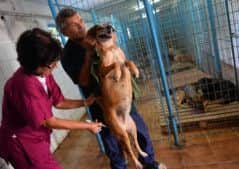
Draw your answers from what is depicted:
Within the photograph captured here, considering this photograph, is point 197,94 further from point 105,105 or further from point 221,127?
point 105,105

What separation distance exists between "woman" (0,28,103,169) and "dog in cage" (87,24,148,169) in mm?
272

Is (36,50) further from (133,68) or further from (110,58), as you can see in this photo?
(133,68)

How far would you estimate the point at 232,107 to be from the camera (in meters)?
2.86

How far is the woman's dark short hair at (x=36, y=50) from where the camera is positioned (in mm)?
1211

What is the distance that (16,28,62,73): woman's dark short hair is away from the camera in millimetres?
1211

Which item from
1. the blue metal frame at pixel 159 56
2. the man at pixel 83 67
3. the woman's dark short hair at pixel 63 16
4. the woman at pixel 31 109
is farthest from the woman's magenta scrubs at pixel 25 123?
the blue metal frame at pixel 159 56

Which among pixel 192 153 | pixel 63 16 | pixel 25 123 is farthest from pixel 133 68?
pixel 192 153

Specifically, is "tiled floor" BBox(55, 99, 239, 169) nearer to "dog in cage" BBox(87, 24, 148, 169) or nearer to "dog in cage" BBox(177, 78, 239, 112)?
"dog in cage" BBox(177, 78, 239, 112)

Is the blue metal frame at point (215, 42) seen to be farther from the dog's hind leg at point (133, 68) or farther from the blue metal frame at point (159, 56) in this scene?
the dog's hind leg at point (133, 68)

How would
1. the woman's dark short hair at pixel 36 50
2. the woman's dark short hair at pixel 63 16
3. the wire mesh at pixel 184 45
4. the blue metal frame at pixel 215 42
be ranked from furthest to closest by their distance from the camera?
the blue metal frame at pixel 215 42 < the wire mesh at pixel 184 45 < the woman's dark short hair at pixel 63 16 < the woman's dark short hair at pixel 36 50

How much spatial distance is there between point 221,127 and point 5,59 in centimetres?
260

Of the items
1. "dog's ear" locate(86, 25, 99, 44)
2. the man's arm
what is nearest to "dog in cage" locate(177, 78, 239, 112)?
the man's arm

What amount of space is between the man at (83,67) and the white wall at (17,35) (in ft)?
3.89

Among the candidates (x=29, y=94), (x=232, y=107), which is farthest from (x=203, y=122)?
(x=29, y=94)
